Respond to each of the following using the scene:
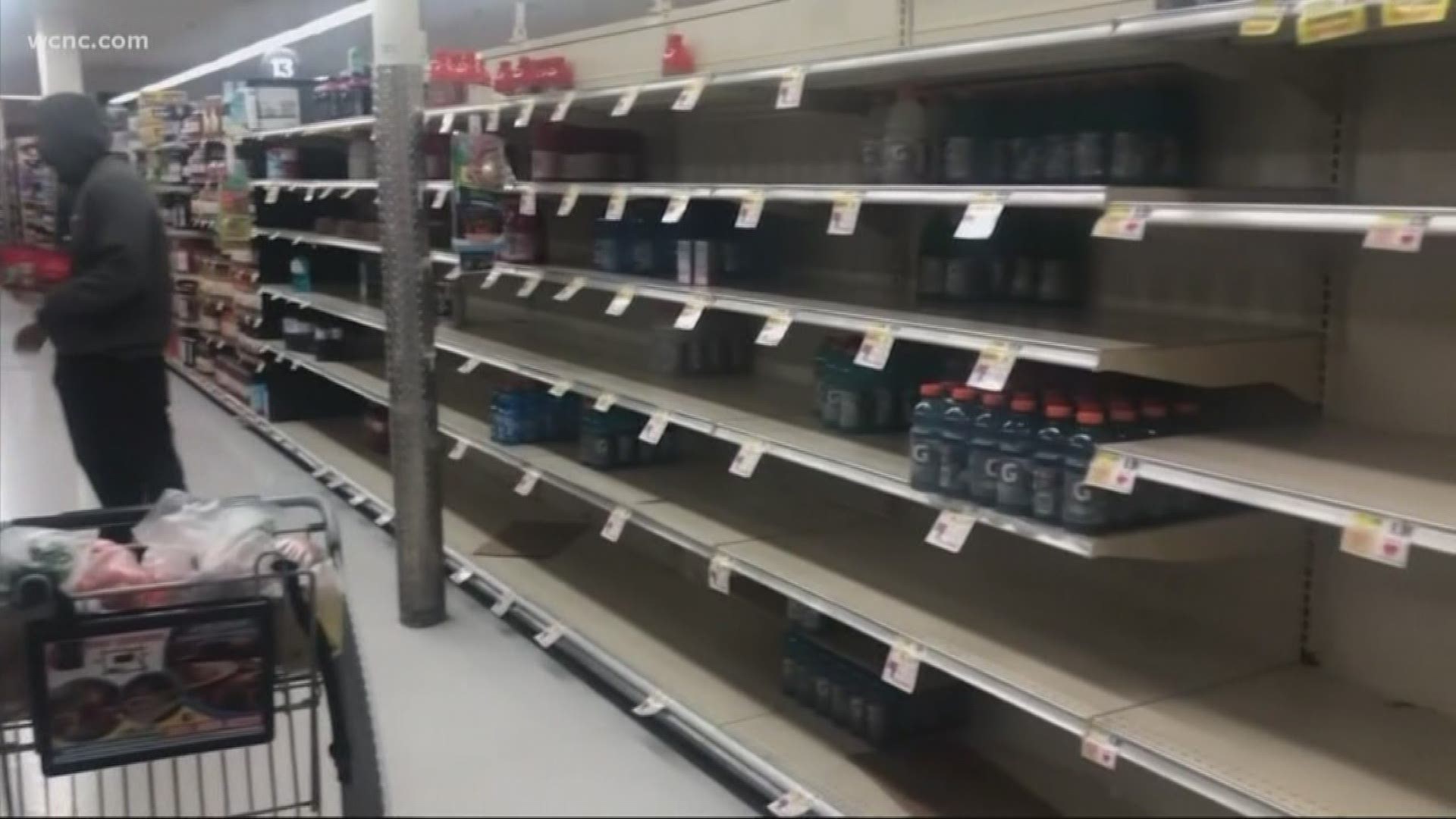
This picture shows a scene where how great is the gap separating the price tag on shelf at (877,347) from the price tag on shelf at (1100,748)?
0.86 metres

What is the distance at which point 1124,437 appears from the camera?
88.4 inches

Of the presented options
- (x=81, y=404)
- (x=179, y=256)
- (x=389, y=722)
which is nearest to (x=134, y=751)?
(x=389, y=722)

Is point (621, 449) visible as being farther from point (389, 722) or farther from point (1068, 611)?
point (1068, 611)

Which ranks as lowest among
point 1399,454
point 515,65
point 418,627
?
point 418,627

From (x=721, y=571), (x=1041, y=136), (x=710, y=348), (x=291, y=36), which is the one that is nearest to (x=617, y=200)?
(x=710, y=348)

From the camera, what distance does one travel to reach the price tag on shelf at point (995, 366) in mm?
2300

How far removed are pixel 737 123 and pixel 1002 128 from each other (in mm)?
1422

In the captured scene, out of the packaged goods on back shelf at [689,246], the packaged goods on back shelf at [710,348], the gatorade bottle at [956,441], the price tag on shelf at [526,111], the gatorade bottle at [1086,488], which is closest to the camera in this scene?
the gatorade bottle at [1086,488]

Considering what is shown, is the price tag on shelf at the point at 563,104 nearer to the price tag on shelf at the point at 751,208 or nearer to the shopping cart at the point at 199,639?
the price tag on shelf at the point at 751,208

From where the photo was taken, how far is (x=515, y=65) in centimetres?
459

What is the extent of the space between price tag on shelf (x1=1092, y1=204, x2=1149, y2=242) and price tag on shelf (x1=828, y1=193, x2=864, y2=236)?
730mm

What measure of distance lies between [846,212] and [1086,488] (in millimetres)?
895

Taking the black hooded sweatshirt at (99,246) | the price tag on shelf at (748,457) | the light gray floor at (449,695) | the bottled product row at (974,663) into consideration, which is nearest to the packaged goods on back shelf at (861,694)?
the bottled product row at (974,663)

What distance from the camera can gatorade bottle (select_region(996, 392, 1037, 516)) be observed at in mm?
2338
